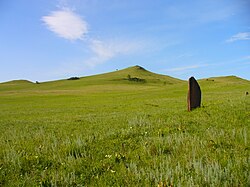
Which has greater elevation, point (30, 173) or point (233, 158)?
point (233, 158)

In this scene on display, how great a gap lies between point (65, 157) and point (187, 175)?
3789 mm

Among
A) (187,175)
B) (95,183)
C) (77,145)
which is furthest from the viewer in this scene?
(77,145)

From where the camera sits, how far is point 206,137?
8406 mm

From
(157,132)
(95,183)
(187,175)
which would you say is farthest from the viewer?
(157,132)

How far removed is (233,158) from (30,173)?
508 cm

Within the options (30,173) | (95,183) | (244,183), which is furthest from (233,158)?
(30,173)

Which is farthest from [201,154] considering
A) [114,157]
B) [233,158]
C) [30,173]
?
[30,173]

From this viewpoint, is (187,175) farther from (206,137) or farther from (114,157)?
(206,137)

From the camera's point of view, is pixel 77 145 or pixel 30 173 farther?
pixel 77 145

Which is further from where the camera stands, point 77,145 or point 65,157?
point 77,145

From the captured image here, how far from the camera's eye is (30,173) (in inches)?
263

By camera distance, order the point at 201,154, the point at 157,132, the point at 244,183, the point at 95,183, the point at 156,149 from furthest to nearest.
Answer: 1. the point at 157,132
2. the point at 156,149
3. the point at 201,154
4. the point at 95,183
5. the point at 244,183

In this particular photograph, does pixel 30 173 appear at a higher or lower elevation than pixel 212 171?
lower

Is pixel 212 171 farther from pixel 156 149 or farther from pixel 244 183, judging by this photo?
pixel 156 149
